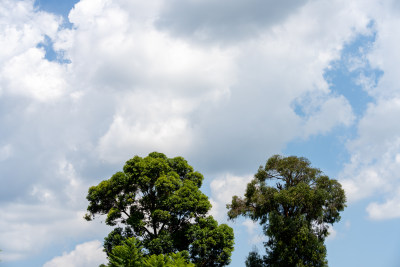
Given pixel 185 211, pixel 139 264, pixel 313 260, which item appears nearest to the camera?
pixel 139 264

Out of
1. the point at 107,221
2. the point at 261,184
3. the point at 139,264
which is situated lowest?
the point at 139,264

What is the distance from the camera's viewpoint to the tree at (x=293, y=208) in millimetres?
38312

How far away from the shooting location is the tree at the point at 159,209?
40.0m

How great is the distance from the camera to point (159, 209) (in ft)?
132

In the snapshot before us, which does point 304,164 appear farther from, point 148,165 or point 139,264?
point 139,264

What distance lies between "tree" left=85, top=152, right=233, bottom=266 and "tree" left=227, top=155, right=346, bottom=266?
11.8ft

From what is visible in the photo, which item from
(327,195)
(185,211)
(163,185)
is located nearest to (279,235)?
(327,195)

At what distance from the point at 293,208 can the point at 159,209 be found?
12668 millimetres

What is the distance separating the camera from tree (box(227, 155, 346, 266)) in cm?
3831

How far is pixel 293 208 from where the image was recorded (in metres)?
39.7

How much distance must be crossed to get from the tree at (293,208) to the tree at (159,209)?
359 centimetres

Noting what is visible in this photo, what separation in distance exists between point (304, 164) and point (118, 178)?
18470 millimetres

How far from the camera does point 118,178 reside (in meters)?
42.3

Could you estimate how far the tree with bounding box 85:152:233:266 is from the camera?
3997 cm
